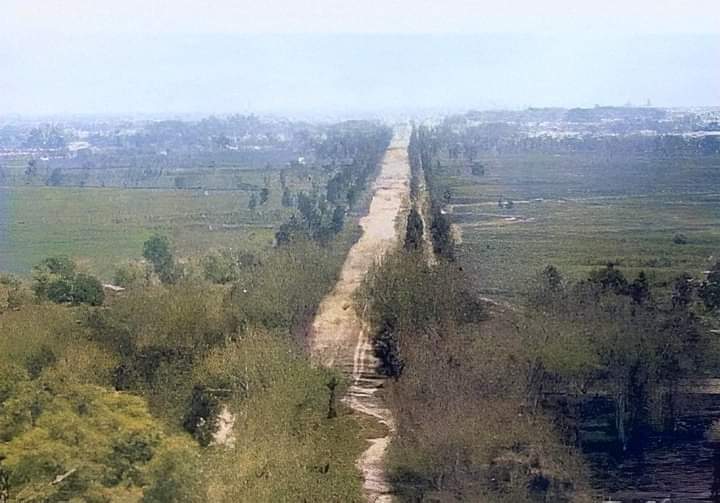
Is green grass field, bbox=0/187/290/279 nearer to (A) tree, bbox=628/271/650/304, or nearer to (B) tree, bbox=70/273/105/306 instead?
(B) tree, bbox=70/273/105/306

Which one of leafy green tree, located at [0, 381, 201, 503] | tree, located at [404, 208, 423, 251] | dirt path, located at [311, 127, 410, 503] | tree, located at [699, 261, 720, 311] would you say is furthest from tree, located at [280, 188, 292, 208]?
leafy green tree, located at [0, 381, 201, 503]

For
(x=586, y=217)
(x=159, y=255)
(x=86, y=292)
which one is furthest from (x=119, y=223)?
(x=586, y=217)

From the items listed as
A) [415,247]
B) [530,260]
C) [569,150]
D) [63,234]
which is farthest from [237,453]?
[569,150]

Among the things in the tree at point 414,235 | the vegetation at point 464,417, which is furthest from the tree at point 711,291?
the tree at point 414,235

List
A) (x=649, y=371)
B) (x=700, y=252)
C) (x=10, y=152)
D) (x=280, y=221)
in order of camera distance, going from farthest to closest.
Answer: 1. (x=10, y=152)
2. (x=280, y=221)
3. (x=700, y=252)
4. (x=649, y=371)

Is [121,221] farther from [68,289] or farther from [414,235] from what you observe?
[68,289]

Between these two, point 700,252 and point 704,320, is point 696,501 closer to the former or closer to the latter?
point 704,320

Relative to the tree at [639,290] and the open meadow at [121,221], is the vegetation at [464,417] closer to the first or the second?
the tree at [639,290]
